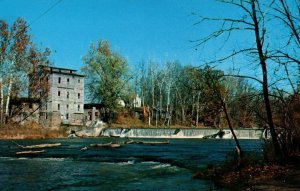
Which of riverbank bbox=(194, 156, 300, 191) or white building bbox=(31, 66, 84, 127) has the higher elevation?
white building bbox=(31, 66, 84, 127)

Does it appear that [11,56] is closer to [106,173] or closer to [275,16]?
[106,173]

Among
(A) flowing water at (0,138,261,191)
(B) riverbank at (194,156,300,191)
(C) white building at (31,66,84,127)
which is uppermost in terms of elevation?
(C) white building at (31,66,84,127)

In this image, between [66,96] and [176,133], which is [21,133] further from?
[66,96]

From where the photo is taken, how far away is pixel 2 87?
45.2 m

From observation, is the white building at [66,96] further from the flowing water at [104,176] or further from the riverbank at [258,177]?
the riverbank at [258,177]

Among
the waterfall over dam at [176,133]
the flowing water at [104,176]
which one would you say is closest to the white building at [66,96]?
the waterfall over dam at [176,133]

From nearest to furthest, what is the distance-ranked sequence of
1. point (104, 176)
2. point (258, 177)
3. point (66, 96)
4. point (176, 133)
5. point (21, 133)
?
point (258, 177)
point (104, 176)
point (21, 133)
point (176, 133)
point (66, 96)

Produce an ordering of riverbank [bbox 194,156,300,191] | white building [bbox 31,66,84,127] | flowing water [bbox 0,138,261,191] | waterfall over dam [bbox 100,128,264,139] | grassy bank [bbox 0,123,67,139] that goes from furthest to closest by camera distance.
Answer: white building [bbox 31,66,84,127] < waterfall over dam [bbox 100,128,264,139] < grassy bank [bbox 0,123,67,139] < flowing water [bbox 0,138,261,191] < riverbank [bbox 194,156,300,191]

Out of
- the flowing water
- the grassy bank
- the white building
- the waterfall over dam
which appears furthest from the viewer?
the white building

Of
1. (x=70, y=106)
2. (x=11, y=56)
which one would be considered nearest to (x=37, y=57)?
(x=11, y=56)

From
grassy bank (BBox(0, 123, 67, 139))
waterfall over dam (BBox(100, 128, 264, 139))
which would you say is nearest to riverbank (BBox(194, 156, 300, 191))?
grassy bank (BBox(0, 123, 67, 139))

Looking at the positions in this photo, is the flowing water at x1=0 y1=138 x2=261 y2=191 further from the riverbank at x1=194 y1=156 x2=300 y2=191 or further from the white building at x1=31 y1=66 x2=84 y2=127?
the white building at x1=31 y1=66 x2=84 y2=127

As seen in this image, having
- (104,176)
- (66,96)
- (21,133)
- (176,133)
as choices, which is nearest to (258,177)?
(104,176)

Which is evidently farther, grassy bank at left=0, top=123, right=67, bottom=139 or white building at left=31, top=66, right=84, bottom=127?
white building at left=31, top=66, right=84, bottom=127
